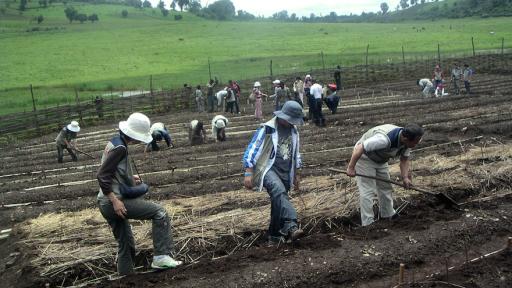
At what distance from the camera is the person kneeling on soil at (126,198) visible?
4723 millimetres

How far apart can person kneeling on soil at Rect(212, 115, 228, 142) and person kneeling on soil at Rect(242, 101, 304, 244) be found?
899 cm

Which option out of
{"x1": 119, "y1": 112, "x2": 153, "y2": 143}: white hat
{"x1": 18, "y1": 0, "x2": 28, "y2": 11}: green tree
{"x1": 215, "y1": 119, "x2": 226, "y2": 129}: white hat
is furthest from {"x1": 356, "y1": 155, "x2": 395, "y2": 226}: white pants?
{"x1": 18, "y1": 0, "x2": 28, "y2": 11}: green tree

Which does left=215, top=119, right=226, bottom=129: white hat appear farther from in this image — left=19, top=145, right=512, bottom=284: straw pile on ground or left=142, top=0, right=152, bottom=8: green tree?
left=142, top=0, right=152, bottom=8: green tree

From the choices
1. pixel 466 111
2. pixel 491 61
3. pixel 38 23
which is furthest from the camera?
pixel 38 23

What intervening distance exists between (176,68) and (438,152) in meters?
36.7

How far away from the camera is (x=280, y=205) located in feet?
18.3

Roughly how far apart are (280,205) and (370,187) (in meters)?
1.19

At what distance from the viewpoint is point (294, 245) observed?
5.62 m

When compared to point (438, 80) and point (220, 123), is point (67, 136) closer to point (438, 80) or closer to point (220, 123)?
point (220, 123)

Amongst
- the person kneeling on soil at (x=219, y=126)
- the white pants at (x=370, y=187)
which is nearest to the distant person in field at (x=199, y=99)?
the person kneeling on soil at (x=219, y=126)

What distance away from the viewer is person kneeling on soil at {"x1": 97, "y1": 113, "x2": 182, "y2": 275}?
4723mm

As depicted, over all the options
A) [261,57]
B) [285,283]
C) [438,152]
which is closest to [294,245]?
[285,283]

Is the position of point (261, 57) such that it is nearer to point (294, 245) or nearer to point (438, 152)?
point (438, 152)

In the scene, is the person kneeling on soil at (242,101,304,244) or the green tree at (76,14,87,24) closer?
the person kneeling on soil at (242,101,304,244)
